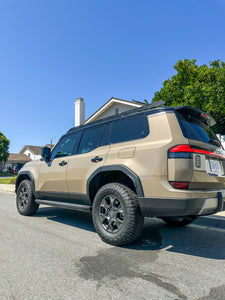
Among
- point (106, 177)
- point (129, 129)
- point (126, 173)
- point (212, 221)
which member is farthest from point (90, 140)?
point (212, 221)

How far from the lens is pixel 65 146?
4.50 m

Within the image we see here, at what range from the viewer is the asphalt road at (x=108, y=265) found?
1893mm

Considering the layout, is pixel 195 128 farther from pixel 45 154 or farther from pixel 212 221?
pixel 45 154

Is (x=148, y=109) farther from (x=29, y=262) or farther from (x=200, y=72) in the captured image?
(x=200, y=72)

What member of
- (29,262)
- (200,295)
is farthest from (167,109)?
(29,262)

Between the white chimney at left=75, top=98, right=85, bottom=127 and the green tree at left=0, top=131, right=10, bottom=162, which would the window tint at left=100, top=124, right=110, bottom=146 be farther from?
the green tree at left=0, top=131, right=10, bottom=162

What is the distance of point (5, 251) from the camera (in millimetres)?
Answer: 2861

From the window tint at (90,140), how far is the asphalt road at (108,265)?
148 cm

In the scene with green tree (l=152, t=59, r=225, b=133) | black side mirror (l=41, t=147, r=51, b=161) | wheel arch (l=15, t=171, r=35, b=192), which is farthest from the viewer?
green tree (l=152, t=59, r=225, b=133)

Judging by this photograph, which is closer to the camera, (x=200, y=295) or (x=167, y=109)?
(x=200, y=295)

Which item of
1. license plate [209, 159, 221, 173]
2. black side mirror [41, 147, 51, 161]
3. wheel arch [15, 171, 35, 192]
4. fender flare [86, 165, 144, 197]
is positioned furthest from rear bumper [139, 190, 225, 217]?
wheel arch [15, 171, 35, 192]

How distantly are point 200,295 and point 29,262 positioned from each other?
72.3 inches

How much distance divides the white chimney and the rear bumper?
65.4ft

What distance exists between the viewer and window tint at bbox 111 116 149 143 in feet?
10.2
